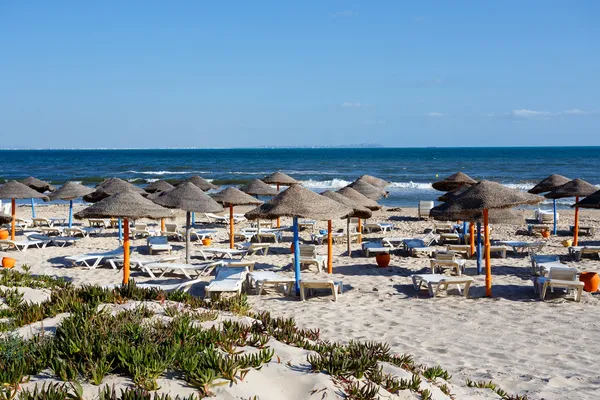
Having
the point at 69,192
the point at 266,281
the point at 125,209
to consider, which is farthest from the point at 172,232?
the point at 266,281

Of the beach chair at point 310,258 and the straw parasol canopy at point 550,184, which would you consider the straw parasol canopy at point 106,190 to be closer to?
the beach chair at point 310,258

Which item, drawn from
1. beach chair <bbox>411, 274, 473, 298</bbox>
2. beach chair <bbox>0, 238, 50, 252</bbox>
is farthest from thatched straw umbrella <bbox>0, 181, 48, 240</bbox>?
beach chair <bbox>411, 274, 473, 298</bbox>

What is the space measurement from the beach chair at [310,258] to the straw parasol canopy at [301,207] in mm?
2080

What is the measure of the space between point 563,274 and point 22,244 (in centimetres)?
1279

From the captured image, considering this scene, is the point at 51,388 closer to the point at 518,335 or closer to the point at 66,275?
the point at 518,335

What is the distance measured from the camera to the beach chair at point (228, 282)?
916 cm

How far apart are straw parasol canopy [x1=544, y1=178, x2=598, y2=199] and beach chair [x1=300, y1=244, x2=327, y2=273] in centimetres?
737

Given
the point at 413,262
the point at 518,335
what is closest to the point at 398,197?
the point at 413,262

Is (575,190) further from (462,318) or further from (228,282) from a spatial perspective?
(228,282)

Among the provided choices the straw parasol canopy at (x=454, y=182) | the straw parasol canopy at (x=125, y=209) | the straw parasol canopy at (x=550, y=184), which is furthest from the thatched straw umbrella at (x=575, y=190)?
the straw parasol canopy at (x=125, y=209)

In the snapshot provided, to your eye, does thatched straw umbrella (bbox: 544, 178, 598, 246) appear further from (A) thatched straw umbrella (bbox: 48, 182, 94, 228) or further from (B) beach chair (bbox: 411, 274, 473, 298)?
(A) thatched straw umbrella (bbox: 48, 182, 94, 228)

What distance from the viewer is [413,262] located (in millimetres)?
13109

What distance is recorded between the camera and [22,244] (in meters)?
14.5

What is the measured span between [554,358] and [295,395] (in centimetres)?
359
